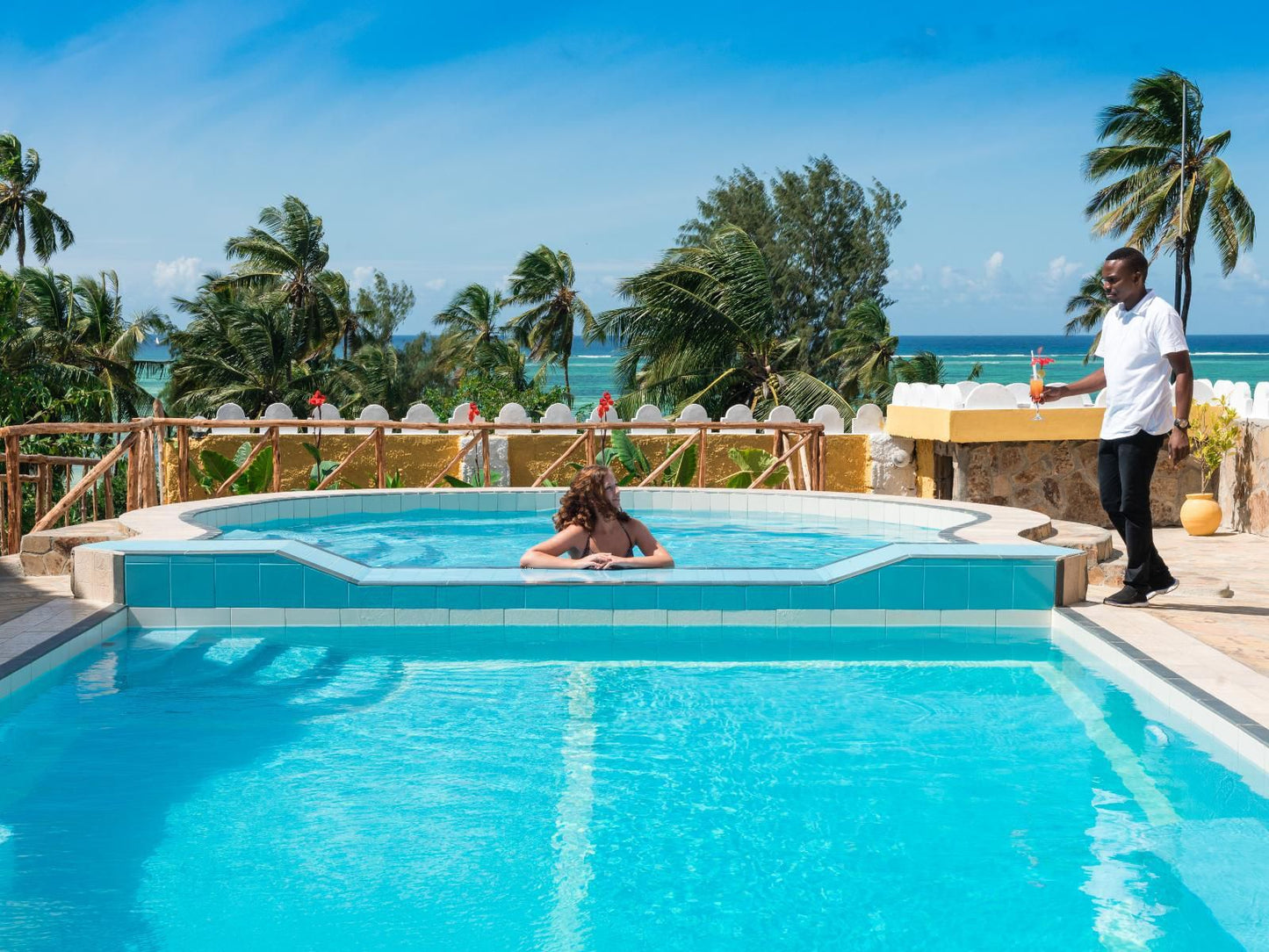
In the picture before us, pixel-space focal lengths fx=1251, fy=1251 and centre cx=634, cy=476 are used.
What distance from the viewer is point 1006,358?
92.8m

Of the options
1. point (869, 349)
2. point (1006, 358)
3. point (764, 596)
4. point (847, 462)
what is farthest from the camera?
point (1006, 358)

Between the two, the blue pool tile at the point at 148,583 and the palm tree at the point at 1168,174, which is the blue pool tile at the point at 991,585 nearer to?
the blue pool tile at the point at 148,583

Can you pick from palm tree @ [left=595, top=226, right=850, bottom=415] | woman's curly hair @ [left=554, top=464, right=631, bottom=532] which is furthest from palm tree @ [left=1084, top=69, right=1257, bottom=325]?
woman's curly hair @ [left=554, top=464, right=631, bottom=532]

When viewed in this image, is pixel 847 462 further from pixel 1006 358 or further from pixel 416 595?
pixel 1006 358

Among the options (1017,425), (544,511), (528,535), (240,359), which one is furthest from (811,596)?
(240,359)

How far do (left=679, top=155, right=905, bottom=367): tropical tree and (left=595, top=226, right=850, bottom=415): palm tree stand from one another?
16.9m

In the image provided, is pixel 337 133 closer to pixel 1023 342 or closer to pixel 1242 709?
pixel 1242 709

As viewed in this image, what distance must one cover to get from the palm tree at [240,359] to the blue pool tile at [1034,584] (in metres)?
28.4

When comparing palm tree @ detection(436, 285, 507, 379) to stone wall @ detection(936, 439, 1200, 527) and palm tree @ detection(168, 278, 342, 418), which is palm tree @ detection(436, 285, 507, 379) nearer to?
palm tree @ detection(168, 278, 342, 418)

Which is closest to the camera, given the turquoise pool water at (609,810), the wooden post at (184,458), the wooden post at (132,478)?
the turquoise pool water at (609,810)

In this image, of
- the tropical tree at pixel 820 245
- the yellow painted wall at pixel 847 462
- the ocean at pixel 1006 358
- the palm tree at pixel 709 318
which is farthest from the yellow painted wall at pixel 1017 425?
the ocean at pixel 1006 358

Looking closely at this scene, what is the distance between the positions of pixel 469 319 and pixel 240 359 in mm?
15594

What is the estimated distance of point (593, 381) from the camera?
3278 inches

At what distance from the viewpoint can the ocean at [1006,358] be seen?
3073 inches
